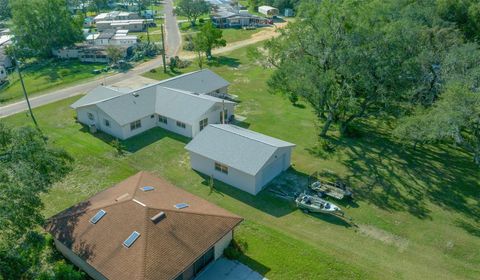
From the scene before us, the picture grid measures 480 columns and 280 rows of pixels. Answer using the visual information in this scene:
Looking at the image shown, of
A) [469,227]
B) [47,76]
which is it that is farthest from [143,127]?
[47,76]

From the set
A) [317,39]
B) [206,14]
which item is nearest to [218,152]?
[317,39]

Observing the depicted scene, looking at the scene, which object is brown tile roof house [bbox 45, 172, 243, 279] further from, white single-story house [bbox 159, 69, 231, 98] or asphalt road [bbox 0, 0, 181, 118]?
asphalt road [bbox 0, 0, 181, 118]

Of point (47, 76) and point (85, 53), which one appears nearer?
point (47, 76)

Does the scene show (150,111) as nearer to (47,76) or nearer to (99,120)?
(99,120)

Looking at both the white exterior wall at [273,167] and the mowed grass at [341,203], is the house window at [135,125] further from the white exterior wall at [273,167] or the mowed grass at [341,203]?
the white exterior wall at [273,167]

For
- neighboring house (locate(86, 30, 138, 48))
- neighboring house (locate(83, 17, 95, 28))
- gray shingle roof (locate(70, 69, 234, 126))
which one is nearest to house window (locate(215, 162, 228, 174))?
gray shingle roof (locate(70, 69, 234, 126))
